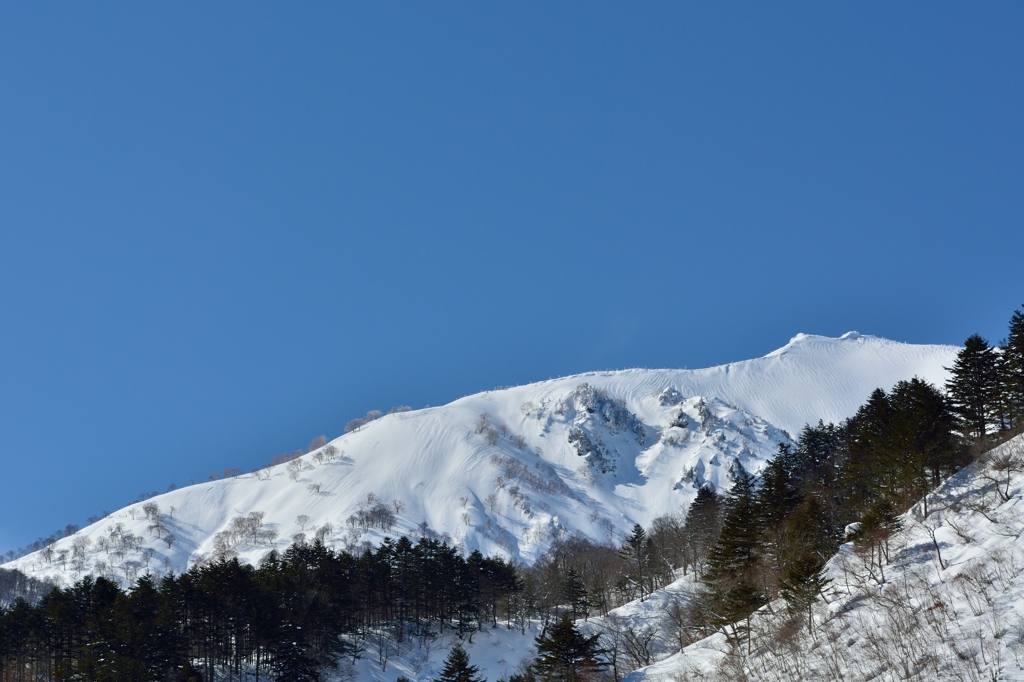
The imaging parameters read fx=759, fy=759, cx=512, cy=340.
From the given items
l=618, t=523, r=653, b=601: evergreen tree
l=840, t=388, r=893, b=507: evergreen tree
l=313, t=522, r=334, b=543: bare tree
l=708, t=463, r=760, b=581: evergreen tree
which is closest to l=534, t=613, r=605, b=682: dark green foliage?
l=708, t=463, r=760, b=581: evergreen tree

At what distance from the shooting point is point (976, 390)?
160ft

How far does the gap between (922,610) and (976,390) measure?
29.9 metres

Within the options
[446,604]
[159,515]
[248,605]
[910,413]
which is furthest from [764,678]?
[159,515]

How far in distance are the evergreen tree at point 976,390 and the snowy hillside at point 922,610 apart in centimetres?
1056

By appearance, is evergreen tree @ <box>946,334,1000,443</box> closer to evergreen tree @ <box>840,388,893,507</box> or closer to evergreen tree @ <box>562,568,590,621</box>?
evergreen tree @ <box>840,388,893,507</box>

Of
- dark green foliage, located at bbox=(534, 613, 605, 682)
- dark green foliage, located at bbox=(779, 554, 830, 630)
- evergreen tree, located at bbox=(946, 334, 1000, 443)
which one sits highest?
evergreen tree, located at bbox=(946, 334, 1000, 443)

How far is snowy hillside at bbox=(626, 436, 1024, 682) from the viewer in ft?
66.8

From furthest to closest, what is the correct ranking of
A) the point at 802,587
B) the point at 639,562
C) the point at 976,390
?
1. the point at 639,562
2. the point at 976,390
3. the point at 802,587

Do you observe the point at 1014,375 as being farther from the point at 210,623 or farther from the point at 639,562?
the point at 210,623

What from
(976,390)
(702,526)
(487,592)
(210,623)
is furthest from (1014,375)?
(210,623)

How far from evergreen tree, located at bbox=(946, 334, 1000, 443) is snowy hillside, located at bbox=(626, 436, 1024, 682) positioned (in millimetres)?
10561

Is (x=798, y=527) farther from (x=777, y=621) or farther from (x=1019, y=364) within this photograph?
(x=1019, y=364)

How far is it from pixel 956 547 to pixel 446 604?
1948 inches

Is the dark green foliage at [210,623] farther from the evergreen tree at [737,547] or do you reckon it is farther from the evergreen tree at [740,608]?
the evergreen tree at [740,608]
